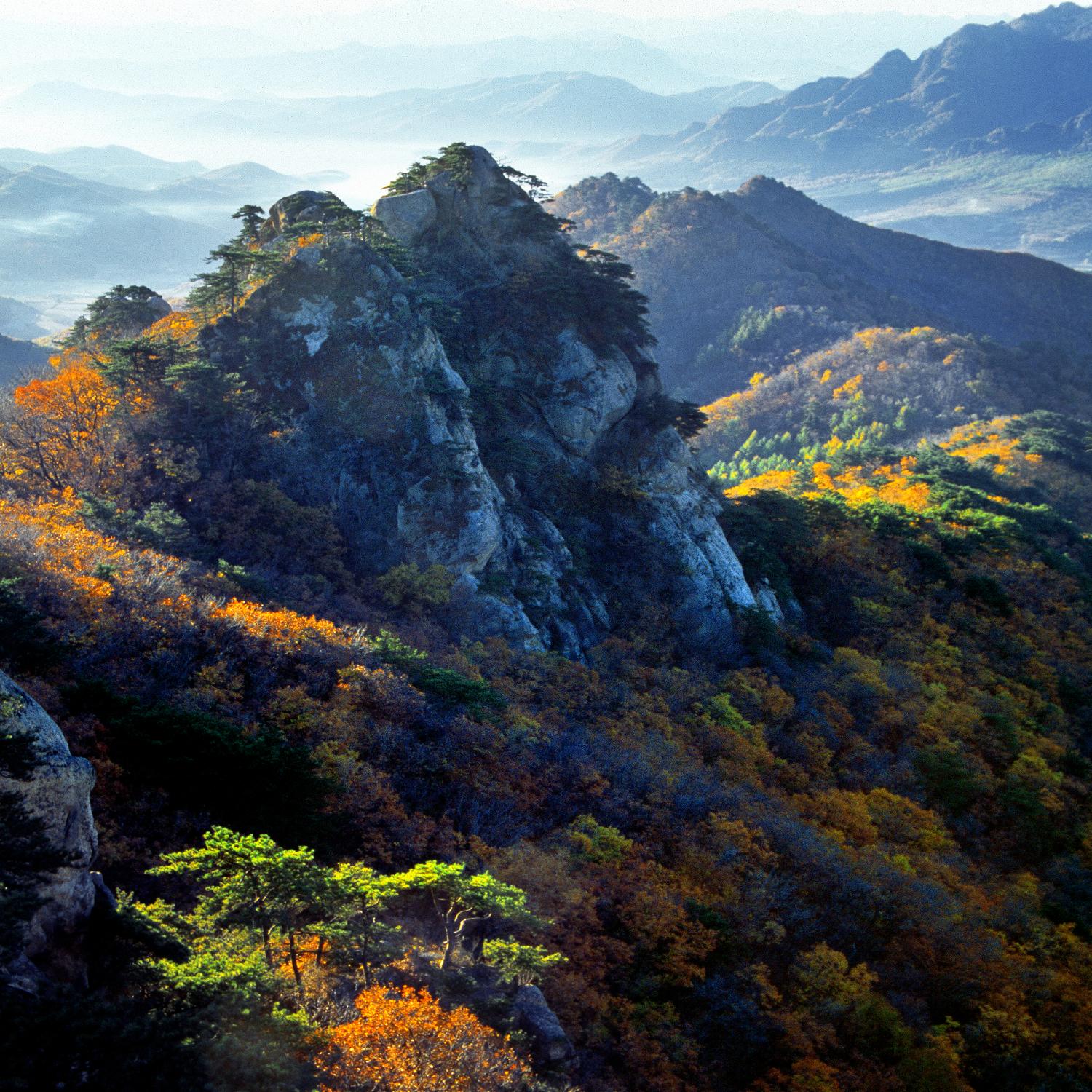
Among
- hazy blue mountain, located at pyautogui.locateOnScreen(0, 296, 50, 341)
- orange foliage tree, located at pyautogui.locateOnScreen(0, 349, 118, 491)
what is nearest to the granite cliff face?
orange foliage tree, located at pyautogui.locateOnScreen(0, 349, 118, 491)

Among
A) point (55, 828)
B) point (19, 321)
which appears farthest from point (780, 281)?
point (19, 321)

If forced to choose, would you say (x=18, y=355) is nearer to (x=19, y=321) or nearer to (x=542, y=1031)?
(x=19, y=321)

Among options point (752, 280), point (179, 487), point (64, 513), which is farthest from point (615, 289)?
point (752, 280)

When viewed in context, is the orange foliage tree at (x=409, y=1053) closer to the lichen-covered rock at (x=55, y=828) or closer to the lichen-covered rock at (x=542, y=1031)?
the lichen-covered rock at (x=542, y=1031)

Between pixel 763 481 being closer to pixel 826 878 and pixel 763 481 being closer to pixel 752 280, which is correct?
pixel 826 878

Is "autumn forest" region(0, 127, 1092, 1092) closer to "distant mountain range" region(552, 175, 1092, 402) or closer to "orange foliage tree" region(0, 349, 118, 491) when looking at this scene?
"orange foliage tree" region(0, 349, 118, 491)

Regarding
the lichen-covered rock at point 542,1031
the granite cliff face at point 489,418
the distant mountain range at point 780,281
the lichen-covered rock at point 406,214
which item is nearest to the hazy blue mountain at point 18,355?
the lichen-covered rock at point 406,214
